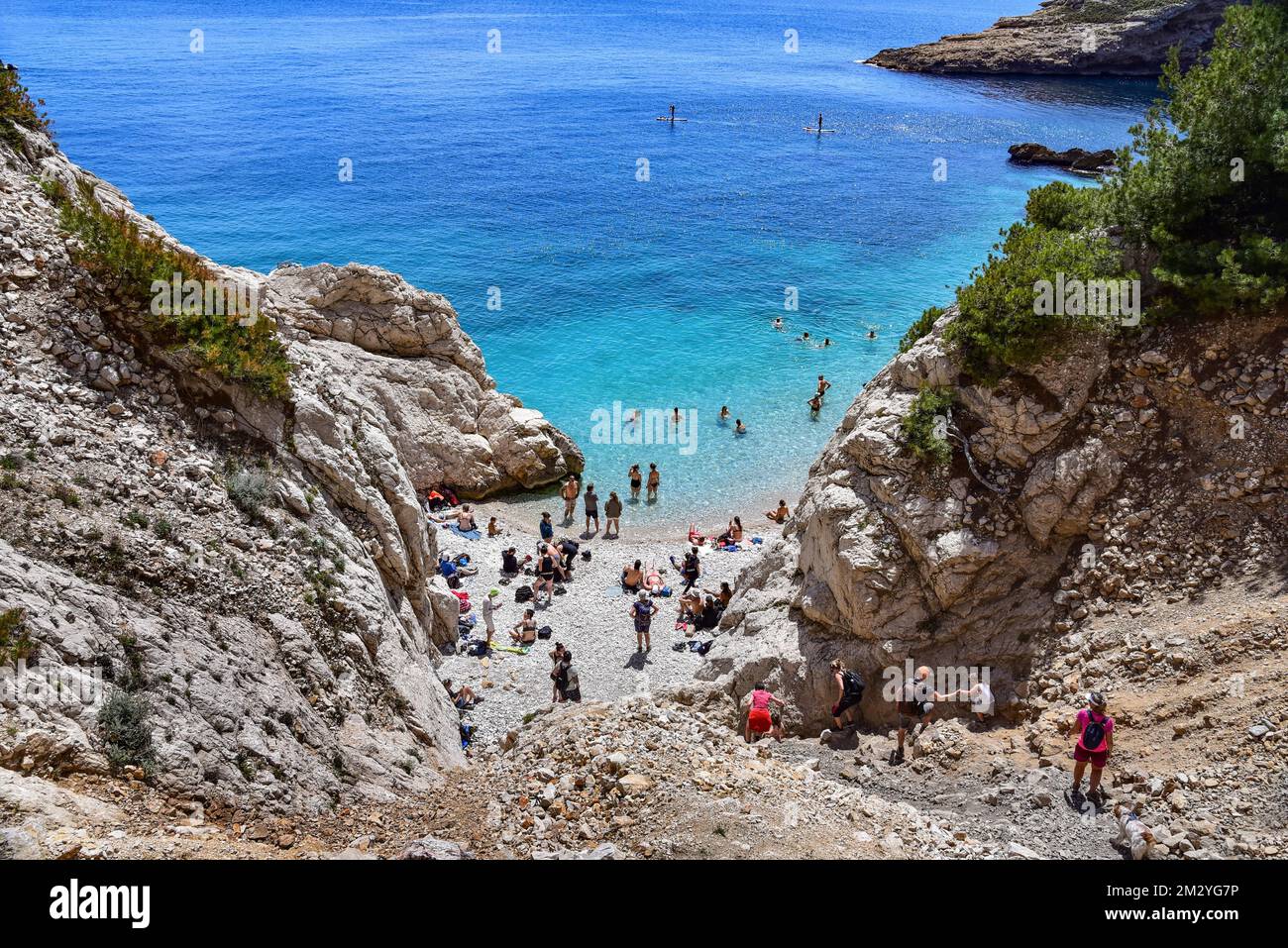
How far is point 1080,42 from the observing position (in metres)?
113

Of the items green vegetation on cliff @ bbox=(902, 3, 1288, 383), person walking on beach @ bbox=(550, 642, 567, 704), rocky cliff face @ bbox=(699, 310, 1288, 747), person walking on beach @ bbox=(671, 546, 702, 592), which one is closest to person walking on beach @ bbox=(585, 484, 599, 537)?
person walking on beach @ bbox=(671, 546, 702, 592)

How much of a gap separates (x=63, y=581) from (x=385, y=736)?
5.27 metres

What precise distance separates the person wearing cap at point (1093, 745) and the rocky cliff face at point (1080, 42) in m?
118

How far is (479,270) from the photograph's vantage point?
52.9 metres

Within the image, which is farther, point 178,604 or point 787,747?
point 787,747

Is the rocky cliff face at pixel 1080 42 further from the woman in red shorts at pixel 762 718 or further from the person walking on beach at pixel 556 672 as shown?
the woman in red shorts at pixel 762 718

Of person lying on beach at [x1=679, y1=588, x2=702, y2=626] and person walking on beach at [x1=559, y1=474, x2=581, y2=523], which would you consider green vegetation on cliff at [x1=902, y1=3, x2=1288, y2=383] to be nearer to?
person lying on beach at [x1=679, y1=588, x2=702, y2=626]

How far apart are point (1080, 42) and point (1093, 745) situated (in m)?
128

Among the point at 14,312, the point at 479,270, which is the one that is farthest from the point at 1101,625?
the point at 479,270

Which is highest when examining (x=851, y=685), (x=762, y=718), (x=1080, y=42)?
(x=1080, y=42)

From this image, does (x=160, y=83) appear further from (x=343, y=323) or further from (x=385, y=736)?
(x=385, y=736)

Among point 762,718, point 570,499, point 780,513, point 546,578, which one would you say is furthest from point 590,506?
point 762,718

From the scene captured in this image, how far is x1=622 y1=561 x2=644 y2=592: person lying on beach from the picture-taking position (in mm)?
25938

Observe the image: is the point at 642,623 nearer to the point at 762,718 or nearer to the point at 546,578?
the point at 546,578
